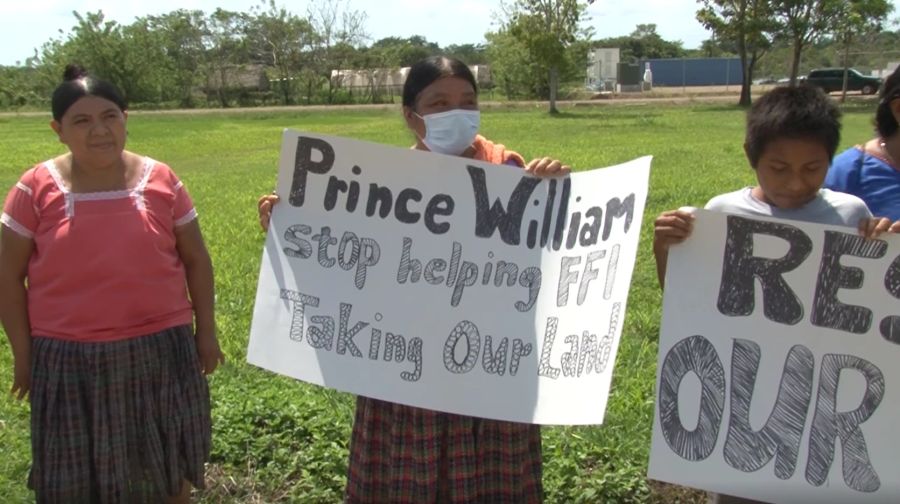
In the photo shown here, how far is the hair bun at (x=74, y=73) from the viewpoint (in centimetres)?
261

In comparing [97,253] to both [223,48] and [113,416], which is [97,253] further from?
[223,48]

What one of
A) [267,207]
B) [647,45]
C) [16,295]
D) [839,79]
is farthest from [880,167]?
[647,45]

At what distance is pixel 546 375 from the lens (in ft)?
8.08

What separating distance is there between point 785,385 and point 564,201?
75 centimetres

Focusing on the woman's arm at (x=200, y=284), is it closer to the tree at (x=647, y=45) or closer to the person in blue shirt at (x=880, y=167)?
the person in blue shirt at (x=880, y=167)

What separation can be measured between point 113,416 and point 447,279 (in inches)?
42.4

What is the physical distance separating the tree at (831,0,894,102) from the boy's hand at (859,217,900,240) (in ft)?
92.5

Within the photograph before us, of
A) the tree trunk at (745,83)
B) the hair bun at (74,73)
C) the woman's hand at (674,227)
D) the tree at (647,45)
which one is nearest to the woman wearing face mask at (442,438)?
the woman's hand at (674,227)

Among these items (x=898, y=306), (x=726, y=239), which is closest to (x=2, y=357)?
(x=726, y=239)

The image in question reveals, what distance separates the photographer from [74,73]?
8.63 ft

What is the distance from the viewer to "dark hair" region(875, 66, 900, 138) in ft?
7.93

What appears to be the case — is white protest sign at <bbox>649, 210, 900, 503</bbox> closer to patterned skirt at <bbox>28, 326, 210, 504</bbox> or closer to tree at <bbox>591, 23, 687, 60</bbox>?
patterned skirt at <bbox>28, 326, 210, 504</bbox>

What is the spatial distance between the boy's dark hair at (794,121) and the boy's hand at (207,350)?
170 centimetres

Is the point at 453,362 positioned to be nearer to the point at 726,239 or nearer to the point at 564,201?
the point at 564,201
